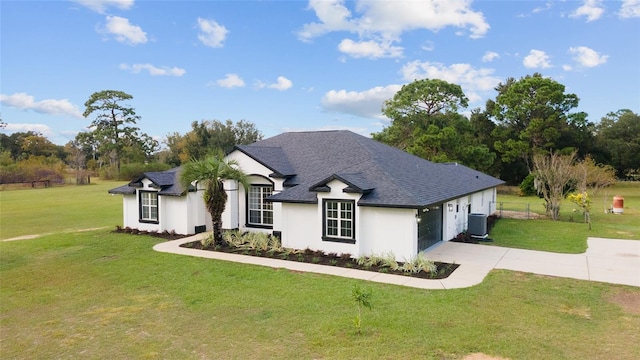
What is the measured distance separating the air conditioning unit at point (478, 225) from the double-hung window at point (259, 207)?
8944 millimetres

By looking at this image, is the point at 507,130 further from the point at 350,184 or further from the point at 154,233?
the point at 154,233

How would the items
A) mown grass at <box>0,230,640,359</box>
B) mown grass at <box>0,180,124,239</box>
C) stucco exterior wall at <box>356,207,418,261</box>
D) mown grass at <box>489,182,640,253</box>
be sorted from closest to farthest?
mown grass at <box>0,230,640,359</box>, stucco exterior wall at <box>356,207,418,261</box>, mown grass at <box>489,182,640,253</box>, mown grass at <box>0,180,124,239</box>

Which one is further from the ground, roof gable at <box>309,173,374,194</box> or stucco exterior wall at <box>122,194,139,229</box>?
roof gable at <box>309,173,374,194</box>

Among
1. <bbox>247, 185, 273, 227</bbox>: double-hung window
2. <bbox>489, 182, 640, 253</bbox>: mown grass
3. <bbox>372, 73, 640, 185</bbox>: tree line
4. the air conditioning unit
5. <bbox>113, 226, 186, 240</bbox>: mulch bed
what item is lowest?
<bbox>489, 182, 640, 253</bbox>: mown grass

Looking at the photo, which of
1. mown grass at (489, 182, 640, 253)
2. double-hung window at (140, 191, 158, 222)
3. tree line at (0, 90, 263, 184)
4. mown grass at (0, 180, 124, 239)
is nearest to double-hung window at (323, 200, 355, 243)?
mown grass at (489, 182, 640, 253)

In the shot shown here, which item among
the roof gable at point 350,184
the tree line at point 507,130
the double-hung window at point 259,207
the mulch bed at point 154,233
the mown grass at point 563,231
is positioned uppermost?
the tree line at point 507,130

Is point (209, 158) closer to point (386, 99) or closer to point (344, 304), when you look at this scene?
point (344, 304)

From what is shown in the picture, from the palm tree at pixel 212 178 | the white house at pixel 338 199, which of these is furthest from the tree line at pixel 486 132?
the palm tree at pixel 212 178

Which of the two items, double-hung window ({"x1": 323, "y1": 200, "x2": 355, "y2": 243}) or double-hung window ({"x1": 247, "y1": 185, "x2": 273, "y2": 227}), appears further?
double-hung window ({"x1": 247, "y1": 185, "x2": 273, "y2": 227})

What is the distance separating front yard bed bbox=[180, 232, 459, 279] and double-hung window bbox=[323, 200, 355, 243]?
63 centimetres

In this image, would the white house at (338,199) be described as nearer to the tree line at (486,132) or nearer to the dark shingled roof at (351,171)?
the dark shingled roof at (351,171)

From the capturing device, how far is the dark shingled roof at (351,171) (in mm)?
13477

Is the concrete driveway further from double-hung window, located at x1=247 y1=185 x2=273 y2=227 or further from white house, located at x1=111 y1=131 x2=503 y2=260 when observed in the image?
double-hung window, located at x1=247 y1=185 x2=273 y2=227

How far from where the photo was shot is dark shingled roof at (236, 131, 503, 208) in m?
13.5
